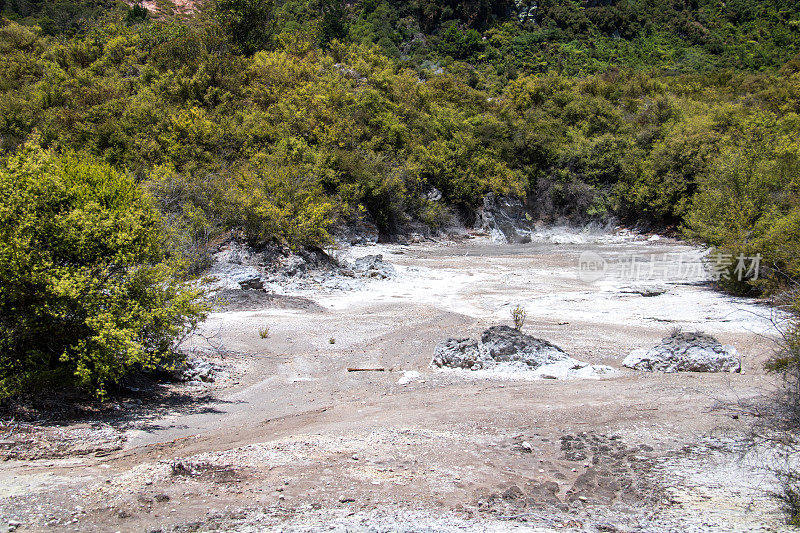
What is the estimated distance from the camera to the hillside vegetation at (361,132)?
2145 centimetres

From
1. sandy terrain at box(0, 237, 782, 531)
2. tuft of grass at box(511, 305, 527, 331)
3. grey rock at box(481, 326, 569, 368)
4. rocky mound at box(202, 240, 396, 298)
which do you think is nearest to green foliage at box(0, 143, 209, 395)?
sandy terrain at box(0, 237, 782, 531)

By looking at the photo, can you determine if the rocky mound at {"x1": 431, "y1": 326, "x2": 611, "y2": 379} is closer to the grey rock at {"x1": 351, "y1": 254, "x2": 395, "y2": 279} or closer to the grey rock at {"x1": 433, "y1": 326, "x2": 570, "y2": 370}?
the grey rock at {"x1": 433, "y1": 326, "x2": 570, "y2": 370}

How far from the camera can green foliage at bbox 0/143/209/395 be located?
7078 millimetres

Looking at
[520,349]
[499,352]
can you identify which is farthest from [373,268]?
[520,349]

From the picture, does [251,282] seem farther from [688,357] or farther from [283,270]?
[688,357]

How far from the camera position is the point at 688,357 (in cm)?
1038

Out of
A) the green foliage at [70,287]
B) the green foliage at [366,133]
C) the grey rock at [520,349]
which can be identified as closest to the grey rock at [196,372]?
the green foliage at [70,287]

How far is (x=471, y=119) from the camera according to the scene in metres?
40.1

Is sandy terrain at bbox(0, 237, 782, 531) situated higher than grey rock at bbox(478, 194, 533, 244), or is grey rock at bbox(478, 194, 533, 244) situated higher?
grey rock at bbox(478, 194, 533, 244)

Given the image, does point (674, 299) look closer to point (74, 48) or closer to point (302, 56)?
point (302, 56)

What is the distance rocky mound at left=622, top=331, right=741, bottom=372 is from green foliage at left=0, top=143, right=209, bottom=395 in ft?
26.4

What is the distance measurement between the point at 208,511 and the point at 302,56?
40.5 m

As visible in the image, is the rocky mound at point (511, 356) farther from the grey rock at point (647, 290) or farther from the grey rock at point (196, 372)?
the grey rock at point (647, 290)

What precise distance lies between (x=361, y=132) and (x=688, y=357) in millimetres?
26620
